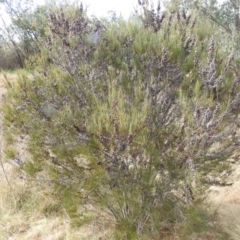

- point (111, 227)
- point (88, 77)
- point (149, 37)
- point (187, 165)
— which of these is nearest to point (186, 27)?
Result: point (149, 37)

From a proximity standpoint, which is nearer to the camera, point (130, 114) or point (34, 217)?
point (130, 114)

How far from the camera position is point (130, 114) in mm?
2213

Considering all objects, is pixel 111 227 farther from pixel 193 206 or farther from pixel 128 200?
pixel 193 206

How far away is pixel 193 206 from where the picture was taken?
277 cm

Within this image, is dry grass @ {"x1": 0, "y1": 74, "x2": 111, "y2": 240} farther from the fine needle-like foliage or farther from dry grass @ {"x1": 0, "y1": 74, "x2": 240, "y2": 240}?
the fine needle-like foliage

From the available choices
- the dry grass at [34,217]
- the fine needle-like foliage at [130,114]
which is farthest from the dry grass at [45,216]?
the fine needle-like foliage at [130,114]

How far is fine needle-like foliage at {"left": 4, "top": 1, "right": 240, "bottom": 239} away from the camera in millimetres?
2264

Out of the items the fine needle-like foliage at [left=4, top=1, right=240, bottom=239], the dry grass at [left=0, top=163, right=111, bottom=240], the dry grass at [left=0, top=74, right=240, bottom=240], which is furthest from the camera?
the dry grass at [left=0, top=163, right=111, bottom=240]

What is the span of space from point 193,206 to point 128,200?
54 centimetres

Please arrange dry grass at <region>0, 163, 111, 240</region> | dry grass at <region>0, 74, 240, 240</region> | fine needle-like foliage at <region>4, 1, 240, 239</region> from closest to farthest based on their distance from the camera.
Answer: fine needle-like foliage at <region>4, 1, 240, 239</region>, dry grass at <region>0, 74, 240, 240</region>, dry grass at <region>0, 163, 111, 240</region>

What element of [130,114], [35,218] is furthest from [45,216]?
[130,114]

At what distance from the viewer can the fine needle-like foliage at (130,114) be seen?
2.26 metres

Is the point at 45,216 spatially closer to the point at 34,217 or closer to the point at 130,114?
the point at 34,217

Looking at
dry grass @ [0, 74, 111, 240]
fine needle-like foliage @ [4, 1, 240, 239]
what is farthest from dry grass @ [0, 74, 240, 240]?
fine needle-like foliage @ [4, 1, 240, 239]
